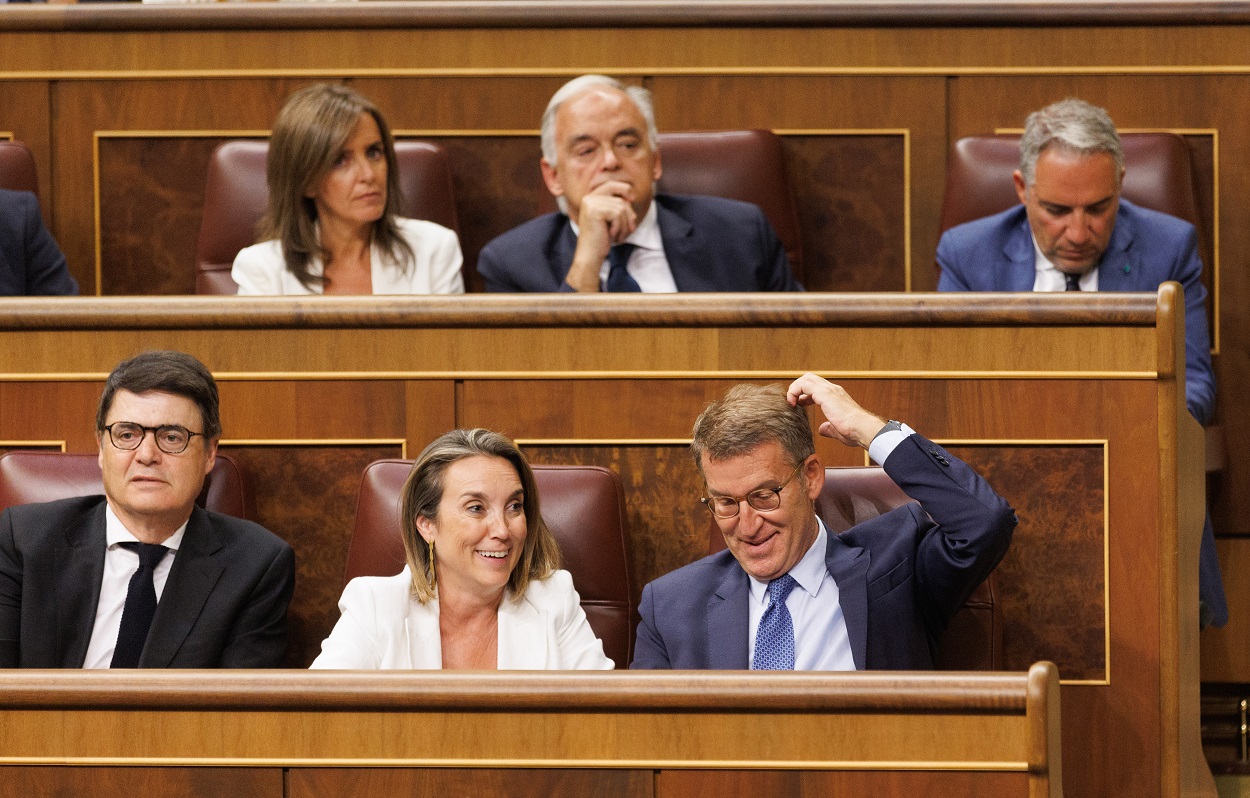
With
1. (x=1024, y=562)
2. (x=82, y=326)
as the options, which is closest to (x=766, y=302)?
(x=1024, y=562)

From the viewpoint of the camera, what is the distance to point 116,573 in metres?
1.19

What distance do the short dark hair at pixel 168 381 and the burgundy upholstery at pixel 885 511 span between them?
380 millimetres

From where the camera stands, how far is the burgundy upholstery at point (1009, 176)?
1556 mm

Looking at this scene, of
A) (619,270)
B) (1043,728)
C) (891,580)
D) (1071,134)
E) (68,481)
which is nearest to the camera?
(1043,728)

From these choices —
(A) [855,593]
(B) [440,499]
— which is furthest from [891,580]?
(B) [440,499]

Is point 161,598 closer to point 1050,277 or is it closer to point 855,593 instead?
point 855,593

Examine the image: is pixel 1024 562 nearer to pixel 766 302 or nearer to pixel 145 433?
pixel 766 302

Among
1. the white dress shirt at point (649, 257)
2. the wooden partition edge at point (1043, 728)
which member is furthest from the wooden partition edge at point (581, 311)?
the wooden partition edge at point (1043, 728)

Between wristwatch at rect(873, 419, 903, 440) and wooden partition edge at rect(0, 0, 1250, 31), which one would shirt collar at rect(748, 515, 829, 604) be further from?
wooden partition edge at rect(0, 0, 1250, 31)

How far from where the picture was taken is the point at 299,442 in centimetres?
128

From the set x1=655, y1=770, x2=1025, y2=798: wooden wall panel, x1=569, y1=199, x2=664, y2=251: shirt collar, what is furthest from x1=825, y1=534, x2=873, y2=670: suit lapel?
x1=569, y1=199, x2=664, y2=251: shirt collar

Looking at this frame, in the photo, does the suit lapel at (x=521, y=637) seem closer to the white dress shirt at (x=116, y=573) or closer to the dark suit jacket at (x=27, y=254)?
the white dress shirt at (x=116, y=573)

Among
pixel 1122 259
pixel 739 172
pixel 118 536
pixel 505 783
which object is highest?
pixel 739 172

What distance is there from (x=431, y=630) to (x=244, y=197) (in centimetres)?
63
